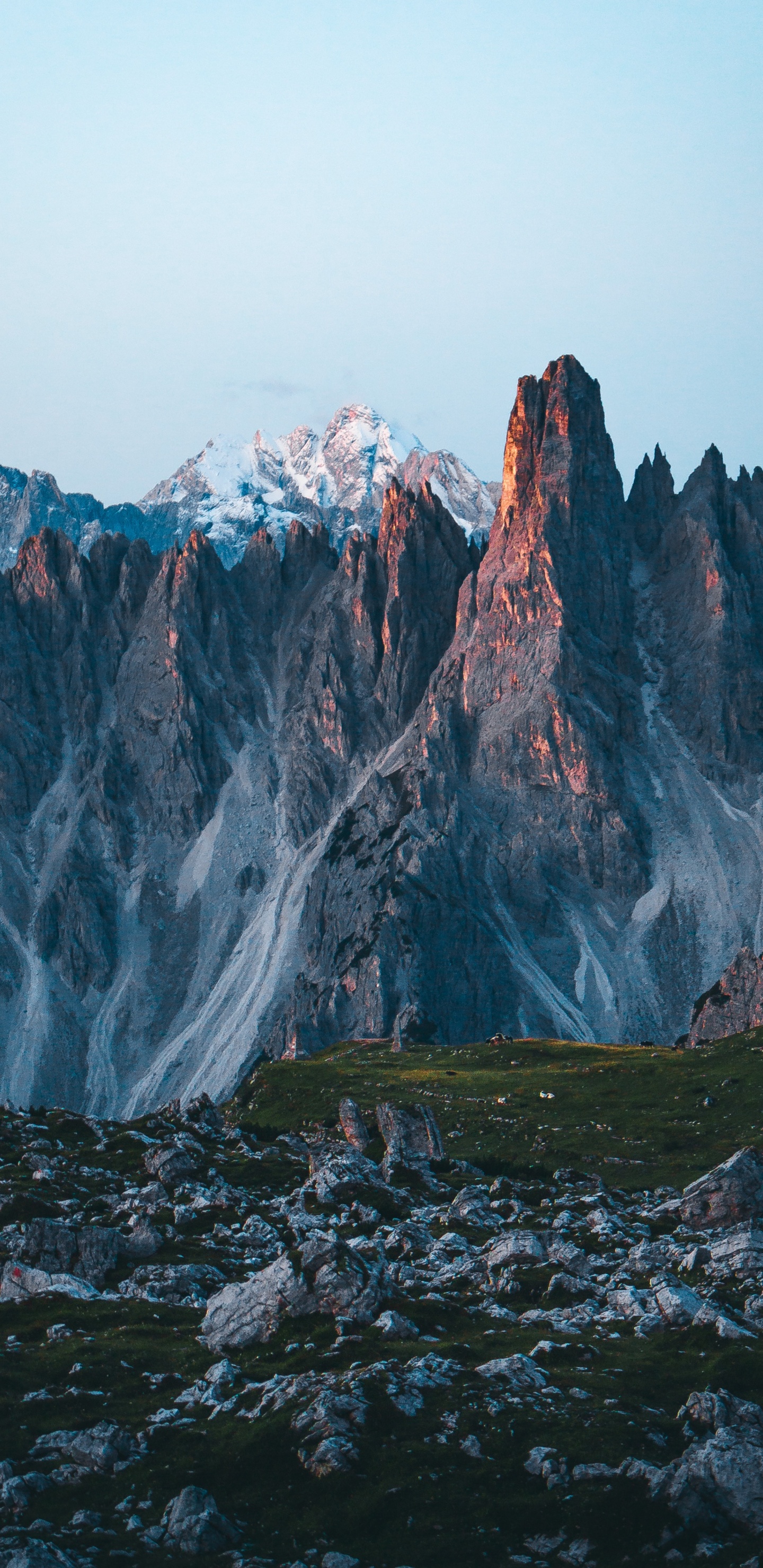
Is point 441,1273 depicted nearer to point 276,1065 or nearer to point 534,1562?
point 534,1562

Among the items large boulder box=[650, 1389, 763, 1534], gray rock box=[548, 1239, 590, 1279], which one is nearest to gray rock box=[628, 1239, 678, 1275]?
gray rock box=[548, 1239, 590, 1279]

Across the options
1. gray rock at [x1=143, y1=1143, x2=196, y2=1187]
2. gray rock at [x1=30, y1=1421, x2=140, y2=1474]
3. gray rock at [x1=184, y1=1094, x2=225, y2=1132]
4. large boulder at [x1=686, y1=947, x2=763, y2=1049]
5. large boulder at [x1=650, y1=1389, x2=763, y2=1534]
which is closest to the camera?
large boulder at [x1=650, y1=1389, x2=763, y2=1534]

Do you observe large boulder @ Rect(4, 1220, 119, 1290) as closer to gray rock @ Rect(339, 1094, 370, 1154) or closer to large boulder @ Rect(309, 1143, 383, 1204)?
large boulder @ Rect(309, 1143, 383, 1204)

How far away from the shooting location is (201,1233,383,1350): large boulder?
42188 mm

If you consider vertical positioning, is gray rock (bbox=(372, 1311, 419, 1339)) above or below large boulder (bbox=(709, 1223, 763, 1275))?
below

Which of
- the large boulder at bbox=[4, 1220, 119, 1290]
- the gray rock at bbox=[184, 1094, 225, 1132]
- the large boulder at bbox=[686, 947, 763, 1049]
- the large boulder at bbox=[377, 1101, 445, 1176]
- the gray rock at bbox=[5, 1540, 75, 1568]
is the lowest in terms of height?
the gray rock at bbox=[5, 1540, 75, 1568]

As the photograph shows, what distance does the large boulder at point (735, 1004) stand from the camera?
487 ft

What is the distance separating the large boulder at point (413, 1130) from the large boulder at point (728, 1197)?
18916 mm

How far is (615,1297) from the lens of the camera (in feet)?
146

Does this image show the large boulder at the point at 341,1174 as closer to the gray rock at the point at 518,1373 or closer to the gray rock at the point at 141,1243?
the gray rock at the point at 141,1243

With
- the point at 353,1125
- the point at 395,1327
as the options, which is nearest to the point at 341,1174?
the point at 395,1327

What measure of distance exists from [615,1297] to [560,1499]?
14393 mm

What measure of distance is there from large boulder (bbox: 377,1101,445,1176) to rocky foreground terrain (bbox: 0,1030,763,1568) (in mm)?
4611

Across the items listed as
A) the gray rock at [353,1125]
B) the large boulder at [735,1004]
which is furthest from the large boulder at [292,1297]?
the large boulder at [735,1004]
